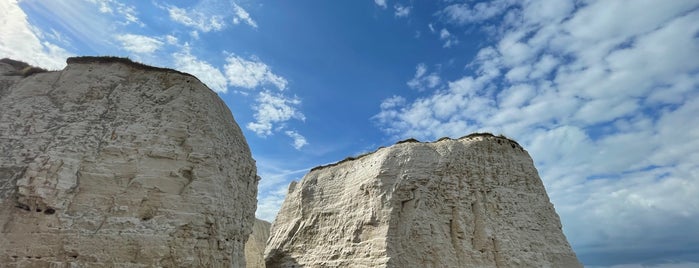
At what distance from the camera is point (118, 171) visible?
10406 mm

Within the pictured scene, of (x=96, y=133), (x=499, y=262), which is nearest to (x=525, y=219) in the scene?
(x=499, y=262)

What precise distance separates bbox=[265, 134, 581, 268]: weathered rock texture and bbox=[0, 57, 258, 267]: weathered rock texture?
5.81 metres

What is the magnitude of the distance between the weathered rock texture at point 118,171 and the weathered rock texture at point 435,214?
5.81 metres

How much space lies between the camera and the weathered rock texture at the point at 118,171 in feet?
31.1

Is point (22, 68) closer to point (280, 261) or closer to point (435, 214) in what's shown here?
point (280, 261)

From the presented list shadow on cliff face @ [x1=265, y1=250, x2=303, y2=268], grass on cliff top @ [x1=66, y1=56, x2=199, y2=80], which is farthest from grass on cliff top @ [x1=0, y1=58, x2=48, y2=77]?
shadow on cliff face @ [x1=265, y1=250, x2=303, y2=268]

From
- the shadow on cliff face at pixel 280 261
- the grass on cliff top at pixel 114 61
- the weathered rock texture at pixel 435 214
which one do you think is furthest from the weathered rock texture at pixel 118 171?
the shadow on cliff face at pixel 280 261

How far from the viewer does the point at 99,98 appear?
11609 millimetres

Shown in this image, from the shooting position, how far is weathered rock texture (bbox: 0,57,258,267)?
31.1 ft

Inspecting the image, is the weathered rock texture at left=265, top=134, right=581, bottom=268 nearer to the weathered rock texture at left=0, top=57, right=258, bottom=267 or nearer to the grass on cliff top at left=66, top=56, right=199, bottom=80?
the weathered rock texture at left=0, top=57, right=258, bottom=267

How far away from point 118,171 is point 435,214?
1108 centimetres

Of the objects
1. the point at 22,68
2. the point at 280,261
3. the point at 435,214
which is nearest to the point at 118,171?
the point at 22,68

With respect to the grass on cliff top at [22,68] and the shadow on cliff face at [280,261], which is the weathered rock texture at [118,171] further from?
the shadow on cliff face at [280,261]

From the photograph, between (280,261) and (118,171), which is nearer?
(118,171)
